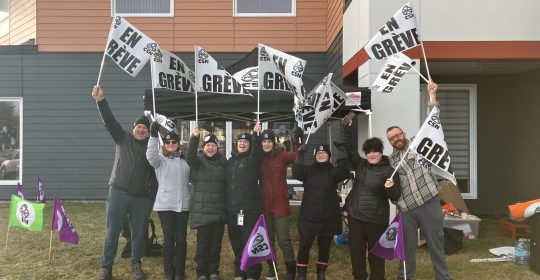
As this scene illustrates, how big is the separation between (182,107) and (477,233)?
5251 mm

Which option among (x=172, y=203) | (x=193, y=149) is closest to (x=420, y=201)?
(x=193, y=149)

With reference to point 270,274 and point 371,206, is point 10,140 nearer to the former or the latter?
point 270,274

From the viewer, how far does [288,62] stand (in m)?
5.32

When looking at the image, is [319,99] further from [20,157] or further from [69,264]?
[20,157]

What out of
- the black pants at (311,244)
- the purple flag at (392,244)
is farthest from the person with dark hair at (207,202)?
the purple flag at (392,244)

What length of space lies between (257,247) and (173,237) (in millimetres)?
1085

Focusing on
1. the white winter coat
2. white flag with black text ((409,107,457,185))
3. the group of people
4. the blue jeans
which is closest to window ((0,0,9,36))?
the group of people

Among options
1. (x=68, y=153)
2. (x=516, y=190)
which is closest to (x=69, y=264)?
(x=68, y=153)

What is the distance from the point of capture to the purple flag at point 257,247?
4.44 m

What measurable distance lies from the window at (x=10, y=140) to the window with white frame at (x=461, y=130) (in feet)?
33.4

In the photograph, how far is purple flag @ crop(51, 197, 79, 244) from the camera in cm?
568

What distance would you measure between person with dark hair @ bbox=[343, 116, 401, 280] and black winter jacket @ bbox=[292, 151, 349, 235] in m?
0.22

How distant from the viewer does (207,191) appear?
4898 mm

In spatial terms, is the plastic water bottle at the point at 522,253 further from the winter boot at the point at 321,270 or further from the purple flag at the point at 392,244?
the winter boot at the point at 321,270
